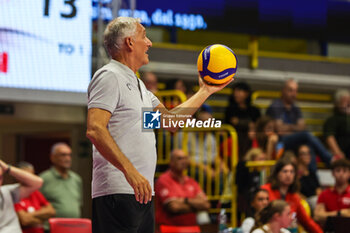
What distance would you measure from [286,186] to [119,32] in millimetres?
3870

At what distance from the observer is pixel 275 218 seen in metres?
4.86

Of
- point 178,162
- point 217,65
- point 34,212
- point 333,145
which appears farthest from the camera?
point 333,145

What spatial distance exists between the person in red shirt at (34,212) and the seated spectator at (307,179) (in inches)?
118

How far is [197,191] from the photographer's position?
6.57 meters

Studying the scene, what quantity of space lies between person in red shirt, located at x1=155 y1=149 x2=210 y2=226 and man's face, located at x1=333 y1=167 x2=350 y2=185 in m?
1.50

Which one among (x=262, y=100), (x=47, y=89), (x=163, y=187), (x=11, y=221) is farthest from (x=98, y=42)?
(x=262, y=100)

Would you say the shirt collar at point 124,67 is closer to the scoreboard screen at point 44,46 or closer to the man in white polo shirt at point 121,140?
the man in white polo shirt at point 121,140

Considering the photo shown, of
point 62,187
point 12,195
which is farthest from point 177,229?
point 12,195

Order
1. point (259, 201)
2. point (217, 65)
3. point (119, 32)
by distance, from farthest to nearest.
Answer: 1. point (259, 201)
2. point (217, 65)
3. point (119, 32)

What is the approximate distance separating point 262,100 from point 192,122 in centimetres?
692

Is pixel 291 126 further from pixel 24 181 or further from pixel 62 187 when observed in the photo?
pixel 24 181

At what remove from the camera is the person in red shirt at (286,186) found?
5863 millimetres

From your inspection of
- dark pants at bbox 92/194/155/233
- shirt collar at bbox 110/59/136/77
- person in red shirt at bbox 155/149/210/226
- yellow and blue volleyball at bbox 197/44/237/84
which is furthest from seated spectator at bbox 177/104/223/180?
dark pants at bbox 92/194/155/233

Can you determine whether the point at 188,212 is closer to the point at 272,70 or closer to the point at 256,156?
the point at 256,156
